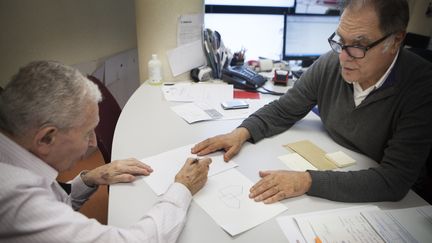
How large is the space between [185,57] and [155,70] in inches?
9.3

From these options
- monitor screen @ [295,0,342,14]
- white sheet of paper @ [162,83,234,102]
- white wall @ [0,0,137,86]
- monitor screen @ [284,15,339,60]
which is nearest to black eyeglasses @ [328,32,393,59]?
white sheet of paper @ [162,83,234,102]

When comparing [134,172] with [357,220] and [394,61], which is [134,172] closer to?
[357,220]

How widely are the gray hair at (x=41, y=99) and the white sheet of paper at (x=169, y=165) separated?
35cm

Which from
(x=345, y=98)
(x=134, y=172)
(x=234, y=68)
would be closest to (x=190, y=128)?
(x=134, y=172)

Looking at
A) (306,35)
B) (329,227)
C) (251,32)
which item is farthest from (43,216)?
(251,32)

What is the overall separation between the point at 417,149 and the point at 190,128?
88cm

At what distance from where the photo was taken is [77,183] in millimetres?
1096

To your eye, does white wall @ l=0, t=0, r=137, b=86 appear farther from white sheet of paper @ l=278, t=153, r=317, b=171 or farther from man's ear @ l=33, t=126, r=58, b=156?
white sheet of paper @ l=278, t=153, r=317, b=171

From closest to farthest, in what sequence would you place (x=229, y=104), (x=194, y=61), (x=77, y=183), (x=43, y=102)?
(x=43, y=102), (x=77, y=183), (x=229, y=104), (x=194, y=61)

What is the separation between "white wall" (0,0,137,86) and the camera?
1798 millimetres

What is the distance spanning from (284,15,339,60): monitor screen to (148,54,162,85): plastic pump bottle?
3.17ft

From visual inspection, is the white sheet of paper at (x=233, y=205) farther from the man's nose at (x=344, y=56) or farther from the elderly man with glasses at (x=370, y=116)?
the man's nose at (x=344, y=56)

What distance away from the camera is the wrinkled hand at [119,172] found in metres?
1.00

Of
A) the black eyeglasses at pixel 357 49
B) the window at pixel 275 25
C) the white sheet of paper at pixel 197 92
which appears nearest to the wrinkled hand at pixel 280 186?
the black eyeglasses at pixel 357 49
